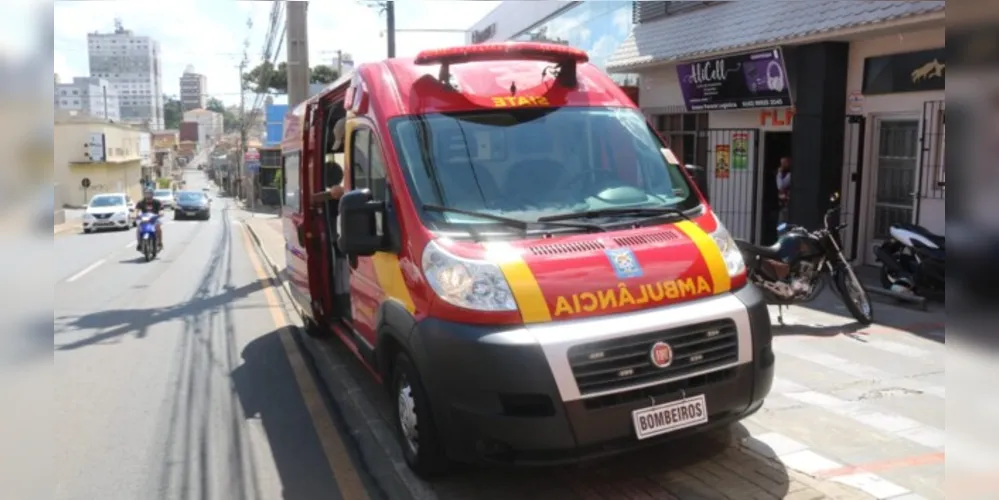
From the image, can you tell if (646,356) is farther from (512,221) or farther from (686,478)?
(512,221)

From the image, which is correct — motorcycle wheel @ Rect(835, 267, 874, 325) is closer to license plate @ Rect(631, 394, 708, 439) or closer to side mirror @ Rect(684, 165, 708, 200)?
side mirror @ Rect(684, 165, 708, 200)

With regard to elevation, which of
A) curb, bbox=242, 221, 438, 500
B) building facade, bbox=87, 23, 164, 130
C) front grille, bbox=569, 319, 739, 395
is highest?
building facade, bbox=87, 23, 164, 130

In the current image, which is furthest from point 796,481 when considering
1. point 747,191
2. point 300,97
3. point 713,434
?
point 300,97

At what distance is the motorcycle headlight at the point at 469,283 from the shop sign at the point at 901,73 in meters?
7.71

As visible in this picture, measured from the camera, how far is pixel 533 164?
4438mm

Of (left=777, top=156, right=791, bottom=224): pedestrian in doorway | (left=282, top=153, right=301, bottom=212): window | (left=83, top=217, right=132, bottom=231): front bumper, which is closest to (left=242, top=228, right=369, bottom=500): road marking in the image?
(left=282, top=153, right=301, bottom=212): window

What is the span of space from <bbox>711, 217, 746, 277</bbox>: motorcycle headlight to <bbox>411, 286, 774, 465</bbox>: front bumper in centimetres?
36

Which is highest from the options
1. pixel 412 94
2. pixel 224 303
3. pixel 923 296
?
pixel 412 94

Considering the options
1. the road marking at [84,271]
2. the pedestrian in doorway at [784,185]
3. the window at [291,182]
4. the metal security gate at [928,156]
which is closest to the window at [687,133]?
the pedestrian in doorway at [784,185]

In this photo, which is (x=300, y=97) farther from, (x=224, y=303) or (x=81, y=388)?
(x=81, y=388)

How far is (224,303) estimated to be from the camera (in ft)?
35.5

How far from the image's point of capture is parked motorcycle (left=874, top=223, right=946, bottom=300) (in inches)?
304

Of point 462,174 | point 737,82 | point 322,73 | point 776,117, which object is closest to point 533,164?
point 462,174

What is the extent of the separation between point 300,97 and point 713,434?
12759 mm
